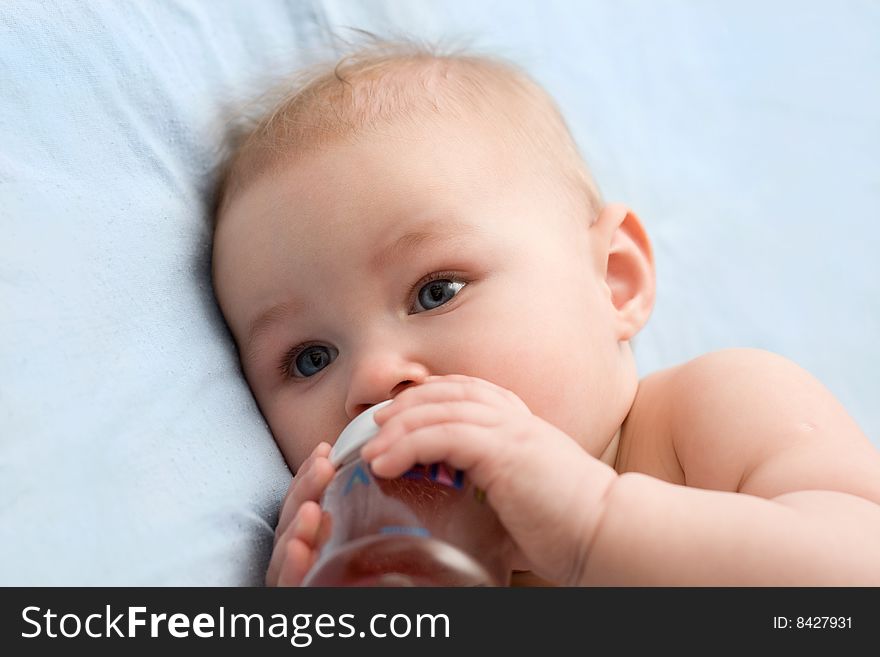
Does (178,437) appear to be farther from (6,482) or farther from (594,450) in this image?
(594,450)

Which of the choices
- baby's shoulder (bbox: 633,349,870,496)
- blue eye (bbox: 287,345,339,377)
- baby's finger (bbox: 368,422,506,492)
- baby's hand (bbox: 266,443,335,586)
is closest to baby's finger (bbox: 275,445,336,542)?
baby's hand (bbox: 266,443,335,586)

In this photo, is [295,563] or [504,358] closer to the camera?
[295,563]

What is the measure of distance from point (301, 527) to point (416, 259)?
1.41 feet

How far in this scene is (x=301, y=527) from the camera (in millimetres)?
1101

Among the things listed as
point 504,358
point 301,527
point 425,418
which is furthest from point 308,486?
point 504,358

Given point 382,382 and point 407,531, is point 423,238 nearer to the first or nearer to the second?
point 382,382

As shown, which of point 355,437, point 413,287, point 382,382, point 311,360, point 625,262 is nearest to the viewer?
point 355,437

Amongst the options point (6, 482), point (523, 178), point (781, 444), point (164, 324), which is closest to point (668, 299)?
point (523, 178)

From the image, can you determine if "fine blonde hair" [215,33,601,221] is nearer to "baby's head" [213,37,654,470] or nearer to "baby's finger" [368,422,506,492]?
"baby's head" [213,37,654,470]

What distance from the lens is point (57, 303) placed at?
51.3 inches

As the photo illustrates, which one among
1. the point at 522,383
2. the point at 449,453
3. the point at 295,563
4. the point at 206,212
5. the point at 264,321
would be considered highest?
the point at 206,212

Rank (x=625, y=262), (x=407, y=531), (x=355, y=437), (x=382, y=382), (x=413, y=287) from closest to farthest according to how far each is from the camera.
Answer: (x=407, y=531)
(x=355, y=437)
(x=382, y=382)
(x=413, y=287)
(x=625, y=262)

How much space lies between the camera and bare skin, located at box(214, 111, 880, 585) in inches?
40.9

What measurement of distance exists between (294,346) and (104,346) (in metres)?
0.27
